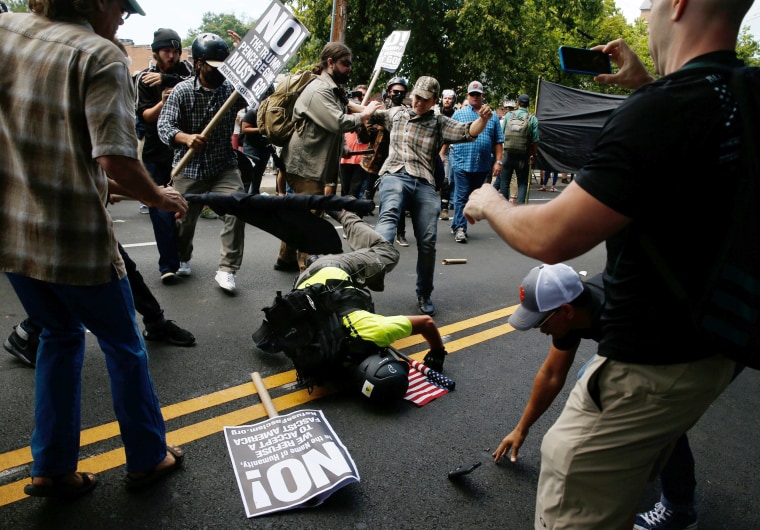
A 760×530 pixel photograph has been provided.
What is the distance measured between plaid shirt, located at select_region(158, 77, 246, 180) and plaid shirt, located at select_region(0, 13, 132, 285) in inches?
112

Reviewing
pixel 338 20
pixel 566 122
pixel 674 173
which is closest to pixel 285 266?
pixel 674 173

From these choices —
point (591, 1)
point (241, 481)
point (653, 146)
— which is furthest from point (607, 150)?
point (591, 1)

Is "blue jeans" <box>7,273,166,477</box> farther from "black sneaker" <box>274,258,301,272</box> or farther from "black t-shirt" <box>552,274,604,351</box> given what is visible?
"black sneaker" <box>274,258,301,272</box>

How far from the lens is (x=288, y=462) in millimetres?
2525

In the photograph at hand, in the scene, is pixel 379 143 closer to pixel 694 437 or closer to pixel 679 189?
pixel 694 437

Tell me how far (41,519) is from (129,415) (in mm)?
499

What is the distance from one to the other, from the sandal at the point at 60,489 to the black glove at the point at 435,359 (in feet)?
6.67

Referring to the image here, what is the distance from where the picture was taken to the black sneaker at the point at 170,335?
3.85m

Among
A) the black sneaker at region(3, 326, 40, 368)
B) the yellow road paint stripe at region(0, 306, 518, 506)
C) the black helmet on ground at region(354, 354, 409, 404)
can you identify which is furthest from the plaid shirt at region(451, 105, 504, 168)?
the black sneaker at region(3, 326, 40, 368)

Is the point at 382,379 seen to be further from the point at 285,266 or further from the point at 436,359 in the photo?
the point at 285,266

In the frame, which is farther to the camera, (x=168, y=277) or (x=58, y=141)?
(x=168, y=277)

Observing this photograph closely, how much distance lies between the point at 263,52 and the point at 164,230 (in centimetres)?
181

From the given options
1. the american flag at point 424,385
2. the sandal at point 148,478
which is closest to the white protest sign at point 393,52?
the american flag at point 424,385

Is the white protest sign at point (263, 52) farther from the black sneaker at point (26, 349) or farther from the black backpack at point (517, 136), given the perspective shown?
the black backpack at point (517, 136)
